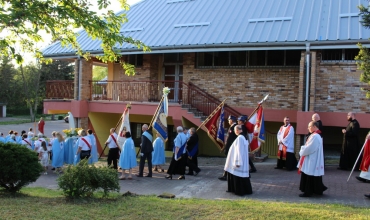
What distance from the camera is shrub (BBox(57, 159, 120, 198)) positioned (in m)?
7.59

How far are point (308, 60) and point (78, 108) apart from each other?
426 inches

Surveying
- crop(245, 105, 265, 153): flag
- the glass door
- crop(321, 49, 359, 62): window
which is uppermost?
crop(321, 49, 359, 62): window

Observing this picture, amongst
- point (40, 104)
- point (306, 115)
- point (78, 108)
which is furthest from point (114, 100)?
point (40, 104)

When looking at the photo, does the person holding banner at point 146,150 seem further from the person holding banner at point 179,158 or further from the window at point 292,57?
the window at point 292,57

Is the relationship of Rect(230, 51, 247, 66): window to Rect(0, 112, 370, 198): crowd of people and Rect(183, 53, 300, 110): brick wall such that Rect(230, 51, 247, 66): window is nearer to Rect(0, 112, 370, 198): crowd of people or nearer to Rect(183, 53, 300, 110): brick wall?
Rect(183, 53, 300, 110): brick wall

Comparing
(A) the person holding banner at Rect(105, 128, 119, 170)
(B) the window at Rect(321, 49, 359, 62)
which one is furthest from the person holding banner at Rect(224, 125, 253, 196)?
(B) the window at Rect(321, 49, 359, 62)

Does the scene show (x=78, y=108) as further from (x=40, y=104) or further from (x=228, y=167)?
(x=40, y=104)

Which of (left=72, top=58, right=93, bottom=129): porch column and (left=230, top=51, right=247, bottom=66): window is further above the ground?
(left=230, top=51, right=247, bottom=66): window

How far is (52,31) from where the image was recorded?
305 inches

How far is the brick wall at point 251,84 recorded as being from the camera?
15.7 m

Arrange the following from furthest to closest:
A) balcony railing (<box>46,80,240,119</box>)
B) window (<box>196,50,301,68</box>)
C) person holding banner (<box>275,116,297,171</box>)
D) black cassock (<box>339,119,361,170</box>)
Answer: balcony railing (<box>46,80,240,119</box>) < window (<box>196,50,301,68</box>) < person holding banner (<box>275,116,297,171</box>) < black cassock (<box>339,119,361,170</box>)

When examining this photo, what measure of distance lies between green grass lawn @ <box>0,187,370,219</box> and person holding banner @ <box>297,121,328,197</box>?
4.28 ft

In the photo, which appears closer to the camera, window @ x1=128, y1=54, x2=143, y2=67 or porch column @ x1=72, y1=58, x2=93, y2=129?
porch column @ x1=72, y1=58, x2=93, y2=129

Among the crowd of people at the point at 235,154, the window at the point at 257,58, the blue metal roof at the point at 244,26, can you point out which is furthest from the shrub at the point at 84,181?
the window at the point at 257,58
